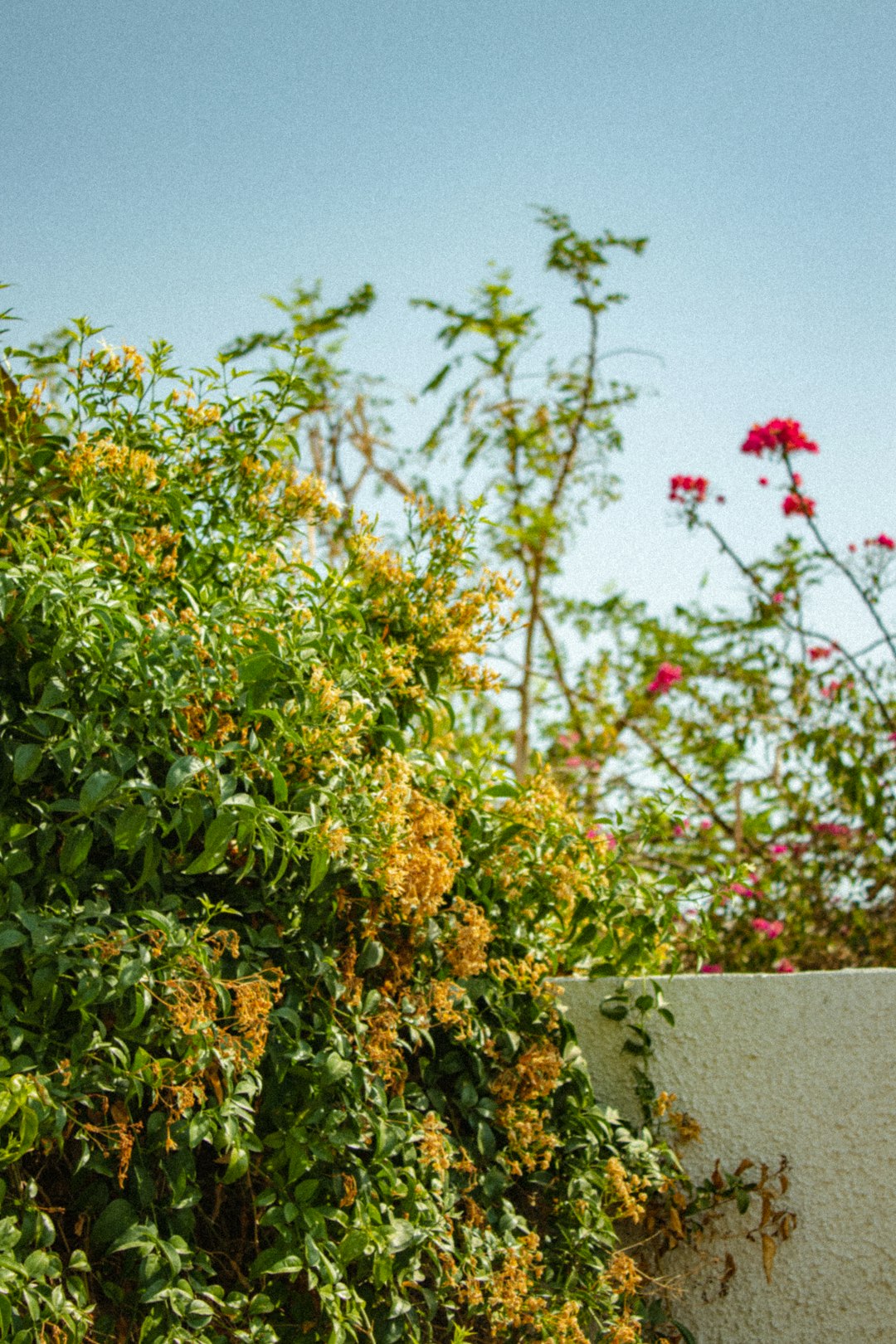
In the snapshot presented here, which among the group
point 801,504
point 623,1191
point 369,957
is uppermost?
point 801,504

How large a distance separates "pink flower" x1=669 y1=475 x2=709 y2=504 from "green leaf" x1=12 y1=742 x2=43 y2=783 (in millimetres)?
3967

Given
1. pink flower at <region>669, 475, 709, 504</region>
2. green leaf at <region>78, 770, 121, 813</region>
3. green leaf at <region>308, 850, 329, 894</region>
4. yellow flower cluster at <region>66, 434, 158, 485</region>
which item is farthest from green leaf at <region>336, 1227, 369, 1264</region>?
pink flower at <region>669, 475, 709, 504</region>

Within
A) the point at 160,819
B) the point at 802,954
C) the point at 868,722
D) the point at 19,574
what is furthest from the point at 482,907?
the point at 868,722

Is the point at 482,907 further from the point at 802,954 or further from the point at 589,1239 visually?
the point at 802,954

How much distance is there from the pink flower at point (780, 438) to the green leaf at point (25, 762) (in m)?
3.97

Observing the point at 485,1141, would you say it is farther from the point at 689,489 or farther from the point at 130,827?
the point at 689,489

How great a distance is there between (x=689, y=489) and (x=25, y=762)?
4006mm

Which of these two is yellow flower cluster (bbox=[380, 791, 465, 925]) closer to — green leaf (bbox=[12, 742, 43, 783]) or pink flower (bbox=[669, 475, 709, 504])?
green leaf (bbox=[12, 742, 43, 783])

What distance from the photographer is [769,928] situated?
4.14 m

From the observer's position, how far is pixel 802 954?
415cm

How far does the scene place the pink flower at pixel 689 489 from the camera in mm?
5117

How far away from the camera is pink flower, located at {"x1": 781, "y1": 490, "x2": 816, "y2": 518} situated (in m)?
4.87

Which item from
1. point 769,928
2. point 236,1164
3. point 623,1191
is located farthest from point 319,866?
point 769,928

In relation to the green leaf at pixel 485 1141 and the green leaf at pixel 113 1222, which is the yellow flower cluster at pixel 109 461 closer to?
the green leaf at pixel 113 1222
